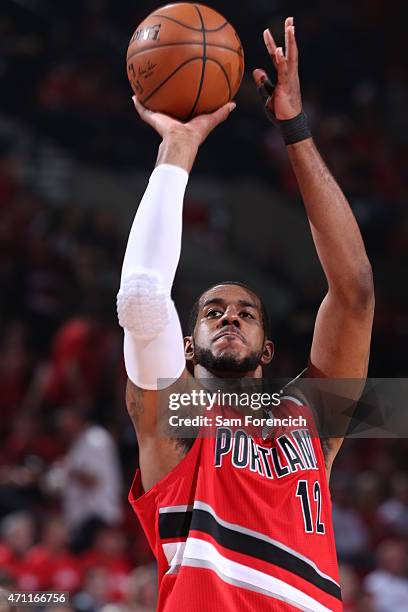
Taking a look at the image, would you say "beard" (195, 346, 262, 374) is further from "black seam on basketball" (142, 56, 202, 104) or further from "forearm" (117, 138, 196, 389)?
"black seam on basketball" (142, 56, 202, 104)

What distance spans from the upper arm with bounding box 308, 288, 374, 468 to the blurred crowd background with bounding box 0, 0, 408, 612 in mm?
3422

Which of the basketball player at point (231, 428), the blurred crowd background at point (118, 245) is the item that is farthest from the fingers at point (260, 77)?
the blurred crowd background at point (118, 245)

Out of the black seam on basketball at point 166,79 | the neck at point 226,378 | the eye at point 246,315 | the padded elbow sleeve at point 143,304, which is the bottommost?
the padded elbow sleeve at point 143,304

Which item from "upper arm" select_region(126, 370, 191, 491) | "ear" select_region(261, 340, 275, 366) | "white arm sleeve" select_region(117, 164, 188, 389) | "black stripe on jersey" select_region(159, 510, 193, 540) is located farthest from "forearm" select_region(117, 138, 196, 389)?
"ear" select_region(261, 340, 275, 366)

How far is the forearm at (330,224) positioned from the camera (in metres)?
2.82

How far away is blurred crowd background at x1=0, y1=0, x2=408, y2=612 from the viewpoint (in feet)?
23.5

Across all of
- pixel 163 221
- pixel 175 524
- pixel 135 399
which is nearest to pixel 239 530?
pixel 175 524

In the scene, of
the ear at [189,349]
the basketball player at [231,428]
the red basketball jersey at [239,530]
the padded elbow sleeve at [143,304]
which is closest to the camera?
the padded elbow sleeve at [143,304]

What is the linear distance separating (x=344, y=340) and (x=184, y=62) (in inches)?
35.0

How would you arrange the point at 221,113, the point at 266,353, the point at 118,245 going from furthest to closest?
the point at 118,245, the point at 266,353, the point at 221,113

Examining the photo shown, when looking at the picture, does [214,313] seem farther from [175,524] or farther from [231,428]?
[175,524]

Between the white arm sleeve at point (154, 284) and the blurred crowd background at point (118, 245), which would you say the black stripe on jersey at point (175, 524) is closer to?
the white arm sleeve at point (154, 284)

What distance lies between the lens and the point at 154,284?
238 centimetres

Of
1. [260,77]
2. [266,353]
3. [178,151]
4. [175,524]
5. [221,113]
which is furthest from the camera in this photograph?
[266,353]
